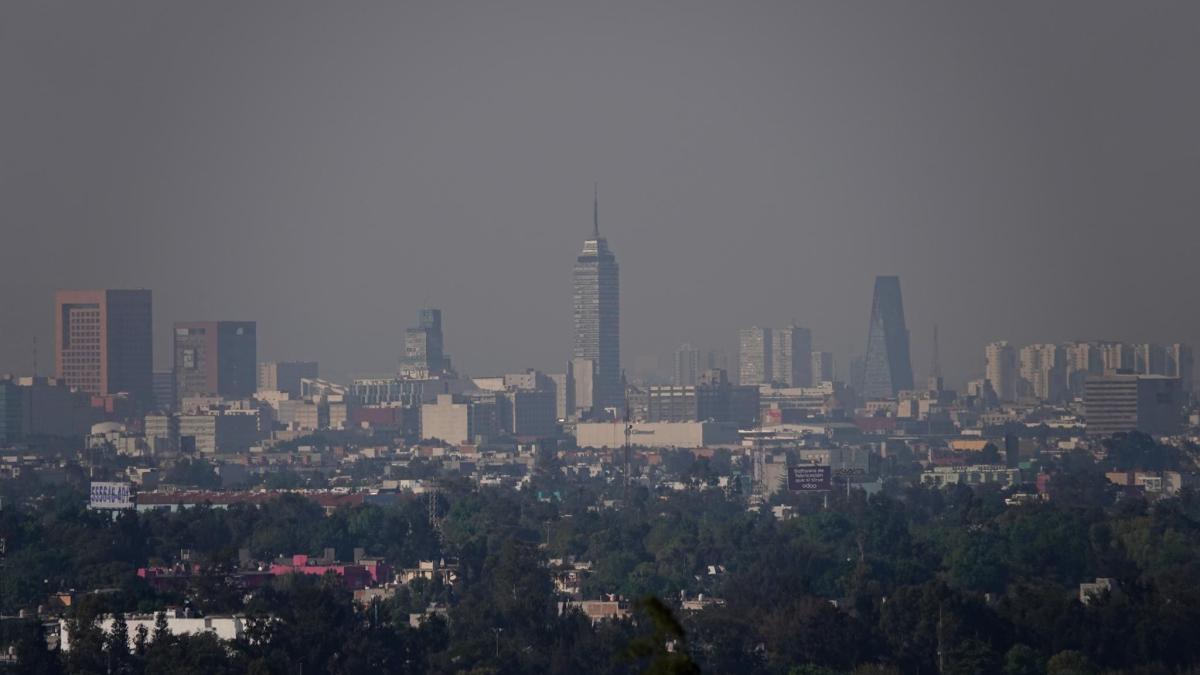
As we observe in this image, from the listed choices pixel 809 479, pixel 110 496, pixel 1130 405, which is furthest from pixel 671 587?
pixel 1130 405

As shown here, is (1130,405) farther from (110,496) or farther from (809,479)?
(110,496)

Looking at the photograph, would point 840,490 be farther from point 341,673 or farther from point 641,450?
point 341,673

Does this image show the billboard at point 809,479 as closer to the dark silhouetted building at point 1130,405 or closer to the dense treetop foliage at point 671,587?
the dense treetop foliage at point 671,587

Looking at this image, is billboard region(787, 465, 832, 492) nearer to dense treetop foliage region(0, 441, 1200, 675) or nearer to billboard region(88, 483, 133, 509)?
dense treetop foliage region(0, 441, 1200, 675)

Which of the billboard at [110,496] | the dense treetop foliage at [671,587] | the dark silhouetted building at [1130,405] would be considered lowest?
the dense treetop foliage at [671,587]

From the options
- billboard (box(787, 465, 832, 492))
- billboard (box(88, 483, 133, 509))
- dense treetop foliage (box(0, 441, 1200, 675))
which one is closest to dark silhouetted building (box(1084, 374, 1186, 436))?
billboard (box(787, 465, 832, 492))

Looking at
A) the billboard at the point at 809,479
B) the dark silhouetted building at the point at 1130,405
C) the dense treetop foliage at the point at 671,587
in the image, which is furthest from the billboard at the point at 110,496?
the dark silhouetted building at the point at 1130,405

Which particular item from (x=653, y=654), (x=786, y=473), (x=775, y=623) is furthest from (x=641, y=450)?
(x=653, y=654)
